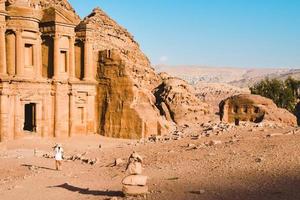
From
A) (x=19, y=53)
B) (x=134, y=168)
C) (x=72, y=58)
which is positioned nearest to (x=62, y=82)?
(x=72, y=58)

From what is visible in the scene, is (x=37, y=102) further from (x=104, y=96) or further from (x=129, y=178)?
(x=129, y=178)

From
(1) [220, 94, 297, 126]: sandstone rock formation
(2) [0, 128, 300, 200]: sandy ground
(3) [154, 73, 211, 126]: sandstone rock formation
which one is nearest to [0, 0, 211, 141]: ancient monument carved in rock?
(3) [154, 73, 211, 126]: sandstone rock formation

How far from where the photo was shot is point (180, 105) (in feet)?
124

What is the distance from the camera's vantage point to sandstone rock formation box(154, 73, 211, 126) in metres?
37.5

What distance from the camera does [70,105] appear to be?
1336 inches

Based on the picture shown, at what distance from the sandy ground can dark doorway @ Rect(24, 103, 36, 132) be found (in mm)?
6804

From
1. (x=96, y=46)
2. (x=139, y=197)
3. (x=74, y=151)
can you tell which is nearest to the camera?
(x=139, y=197)

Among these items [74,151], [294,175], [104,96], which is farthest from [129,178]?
[104,96]

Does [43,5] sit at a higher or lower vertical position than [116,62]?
higher

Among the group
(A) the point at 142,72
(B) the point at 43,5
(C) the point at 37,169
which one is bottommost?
(C) the point at 37,169

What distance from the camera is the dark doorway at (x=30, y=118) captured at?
32.6 metres

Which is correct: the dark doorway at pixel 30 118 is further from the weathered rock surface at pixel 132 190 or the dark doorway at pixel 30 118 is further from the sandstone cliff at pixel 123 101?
the weathered rock surface at pixel 132 190

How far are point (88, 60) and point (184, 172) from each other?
781 inches

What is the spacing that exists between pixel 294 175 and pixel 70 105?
21991 mm
